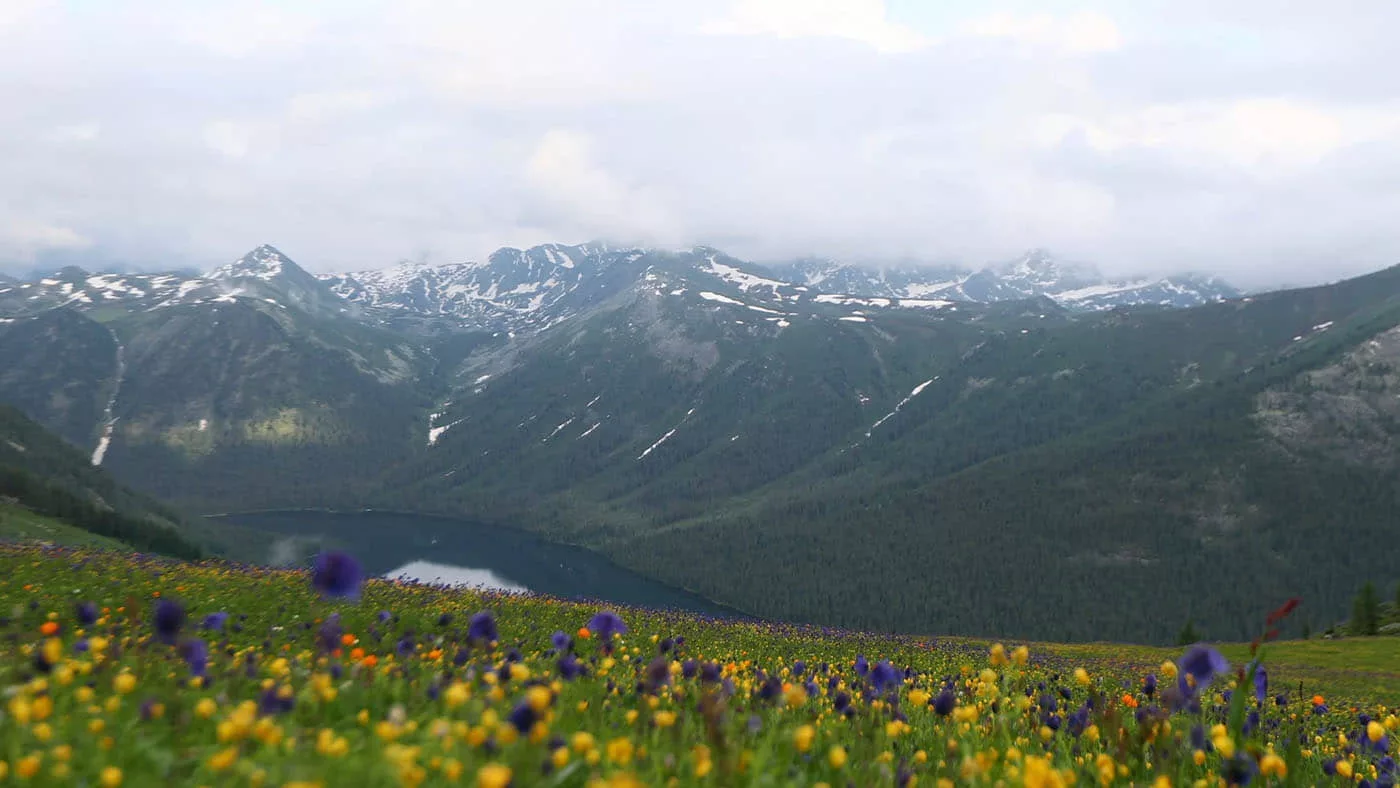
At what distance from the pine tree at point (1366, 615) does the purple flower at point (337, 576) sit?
404 feet

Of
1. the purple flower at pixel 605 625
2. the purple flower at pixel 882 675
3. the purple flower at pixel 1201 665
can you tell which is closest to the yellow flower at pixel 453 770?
the purple flower at pixel 605 625

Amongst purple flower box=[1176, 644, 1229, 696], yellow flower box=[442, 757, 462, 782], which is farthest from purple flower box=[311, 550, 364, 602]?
purple flower box=[1176, 644, 1229, 696]

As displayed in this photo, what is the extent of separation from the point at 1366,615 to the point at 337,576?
12777 centimetres

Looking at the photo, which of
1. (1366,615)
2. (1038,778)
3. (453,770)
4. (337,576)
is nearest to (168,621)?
(337,576)

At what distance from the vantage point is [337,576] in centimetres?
Answer: 461

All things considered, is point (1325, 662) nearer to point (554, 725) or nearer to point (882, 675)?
point (882, 675)

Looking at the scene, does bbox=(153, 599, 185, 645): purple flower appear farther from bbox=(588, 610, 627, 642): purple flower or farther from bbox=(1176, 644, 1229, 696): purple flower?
bbox=(1176, 644, 1229, 696): purple flower

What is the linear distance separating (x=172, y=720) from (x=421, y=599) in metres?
17.7

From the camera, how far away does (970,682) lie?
1062cm

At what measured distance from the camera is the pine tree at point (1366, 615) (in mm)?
91688

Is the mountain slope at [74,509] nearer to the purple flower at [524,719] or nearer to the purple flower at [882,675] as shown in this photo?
the purple flower at [882,675]

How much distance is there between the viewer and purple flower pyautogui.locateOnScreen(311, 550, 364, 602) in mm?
4488

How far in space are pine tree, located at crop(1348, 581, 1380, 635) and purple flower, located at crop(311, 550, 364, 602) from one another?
4850 inches

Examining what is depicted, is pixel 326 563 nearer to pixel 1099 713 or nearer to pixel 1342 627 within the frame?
pixel 1099 713
